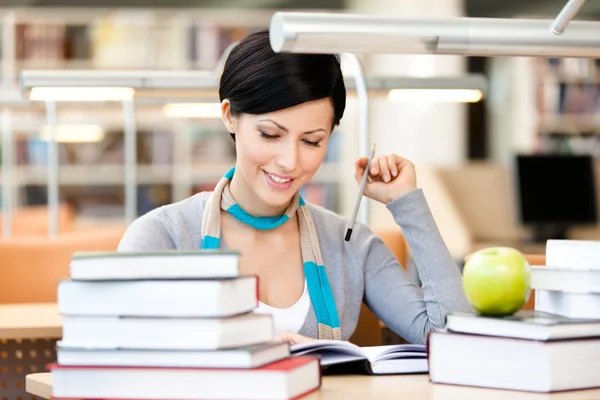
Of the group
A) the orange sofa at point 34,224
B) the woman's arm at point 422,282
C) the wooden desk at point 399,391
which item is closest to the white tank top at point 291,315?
the woman's arm at point 422,282

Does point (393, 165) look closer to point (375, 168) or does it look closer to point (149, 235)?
point (375, 168)

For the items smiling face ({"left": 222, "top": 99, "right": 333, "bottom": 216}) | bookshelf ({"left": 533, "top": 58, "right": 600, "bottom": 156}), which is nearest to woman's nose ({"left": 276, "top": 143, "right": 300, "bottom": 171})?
smiling face ({"left": 222, "top": 99, "right": 333, "bottom": 216})

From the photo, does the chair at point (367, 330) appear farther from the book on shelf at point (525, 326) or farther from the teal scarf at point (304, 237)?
the book on shelf at point (525, 326)

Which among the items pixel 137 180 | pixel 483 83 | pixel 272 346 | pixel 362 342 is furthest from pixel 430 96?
pixel 137 180

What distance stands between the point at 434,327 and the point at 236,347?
28.2 inches

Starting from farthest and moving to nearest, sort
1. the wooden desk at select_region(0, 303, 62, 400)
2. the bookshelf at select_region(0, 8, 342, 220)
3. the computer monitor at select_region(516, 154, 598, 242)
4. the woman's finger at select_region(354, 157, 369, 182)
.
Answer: the bookshelf at select_region(0, 8, 342, 220), the computer monitor at select_region(516, 154, 598, 242), the wooden desk at select_region(0, 303, 62, 400), the woman's finger at select_region(354, 157, 369, 182)

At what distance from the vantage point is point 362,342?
83.7 inches

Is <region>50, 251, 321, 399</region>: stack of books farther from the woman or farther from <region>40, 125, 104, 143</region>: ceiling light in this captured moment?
<region>40, 125, 104, 143</region>: ceiling light

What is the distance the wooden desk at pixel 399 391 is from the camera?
123 cm

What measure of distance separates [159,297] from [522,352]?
18.1 inches

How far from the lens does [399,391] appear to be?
4.25 feet

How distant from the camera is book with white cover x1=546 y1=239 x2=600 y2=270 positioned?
4.42 feet

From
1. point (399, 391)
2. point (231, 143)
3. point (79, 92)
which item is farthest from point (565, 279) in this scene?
point (231, 143)

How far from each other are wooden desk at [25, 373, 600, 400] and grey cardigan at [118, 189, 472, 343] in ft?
1.30
